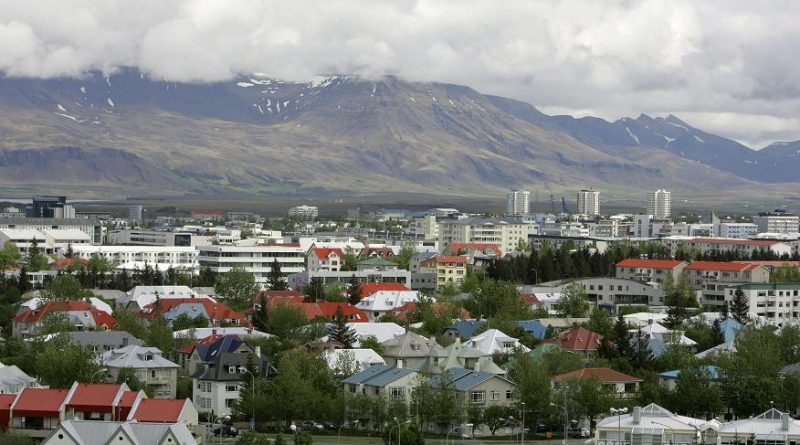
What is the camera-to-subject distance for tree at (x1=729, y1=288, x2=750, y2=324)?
80269 mm

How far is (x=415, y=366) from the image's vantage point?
61500mm

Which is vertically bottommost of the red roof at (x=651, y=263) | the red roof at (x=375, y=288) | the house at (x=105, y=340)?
the house at (x=105, y=340)

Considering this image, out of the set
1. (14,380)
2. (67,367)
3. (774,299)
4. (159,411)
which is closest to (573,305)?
(774,299)

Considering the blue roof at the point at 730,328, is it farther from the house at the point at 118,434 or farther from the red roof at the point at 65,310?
the house at the point at 118,434

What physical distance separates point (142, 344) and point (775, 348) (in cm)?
2368

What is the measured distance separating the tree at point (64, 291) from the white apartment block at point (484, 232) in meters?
74.1

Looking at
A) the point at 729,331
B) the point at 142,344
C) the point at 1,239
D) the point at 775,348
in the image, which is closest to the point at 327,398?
the point at 142,344

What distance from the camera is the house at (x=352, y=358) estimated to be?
192ft

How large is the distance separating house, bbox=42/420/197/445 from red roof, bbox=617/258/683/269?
215 feet

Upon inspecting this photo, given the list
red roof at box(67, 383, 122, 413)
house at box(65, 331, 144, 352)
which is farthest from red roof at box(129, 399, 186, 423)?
house at box(65, 331, 144, 352)

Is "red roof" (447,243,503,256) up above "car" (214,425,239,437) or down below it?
above

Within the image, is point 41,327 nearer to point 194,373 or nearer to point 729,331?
point 194,373

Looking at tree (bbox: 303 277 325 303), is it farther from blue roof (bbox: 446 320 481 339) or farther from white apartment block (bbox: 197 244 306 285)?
white apartment block (bbox: 197 244 306 285)

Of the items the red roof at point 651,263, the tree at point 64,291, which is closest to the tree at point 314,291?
the tree at point 64,291
